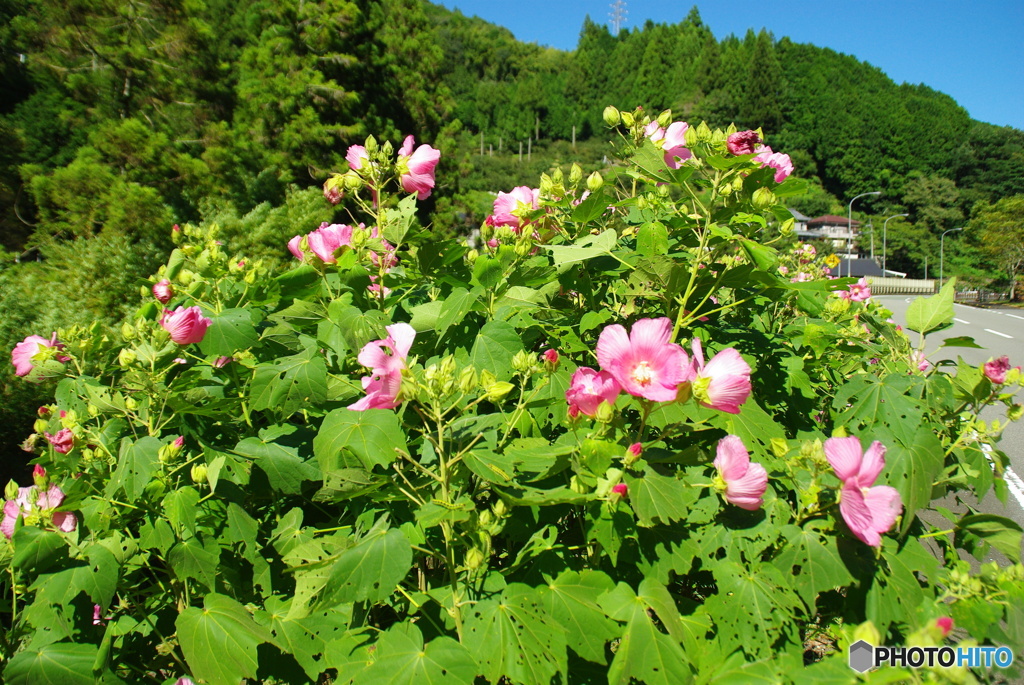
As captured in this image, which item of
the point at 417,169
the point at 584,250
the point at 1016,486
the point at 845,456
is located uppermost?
the point at 417,169

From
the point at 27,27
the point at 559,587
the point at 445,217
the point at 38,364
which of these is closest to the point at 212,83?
the point at 27,27

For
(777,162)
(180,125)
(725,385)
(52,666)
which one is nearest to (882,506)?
(725,385)

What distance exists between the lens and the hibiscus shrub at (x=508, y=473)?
3.65 feet

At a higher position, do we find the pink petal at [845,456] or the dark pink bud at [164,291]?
the dark pink bud at [164,291]

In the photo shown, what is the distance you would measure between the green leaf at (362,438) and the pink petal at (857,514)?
79 cm

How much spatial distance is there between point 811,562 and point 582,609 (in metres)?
0.42

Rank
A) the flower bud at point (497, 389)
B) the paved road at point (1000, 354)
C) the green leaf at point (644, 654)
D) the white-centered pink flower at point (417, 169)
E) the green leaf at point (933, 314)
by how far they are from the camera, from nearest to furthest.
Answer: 1. the green leaf at point (644, 654)
2. the flower bud at point (497, 389)
3. the green leaf at point (933, 314)
4. the white-centered pink flower at point (417, 169)
5. the paved road at point (1000, 354)

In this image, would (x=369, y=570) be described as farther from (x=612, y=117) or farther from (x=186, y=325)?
(x=612, y=117)

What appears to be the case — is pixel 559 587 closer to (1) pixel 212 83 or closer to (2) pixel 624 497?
(2) pixel 624 497

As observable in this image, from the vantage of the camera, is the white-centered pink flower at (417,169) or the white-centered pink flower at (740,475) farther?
the white-centered pink flower at (417,169)

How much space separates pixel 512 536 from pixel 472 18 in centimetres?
10289

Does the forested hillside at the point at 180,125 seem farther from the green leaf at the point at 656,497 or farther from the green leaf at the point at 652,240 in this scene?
the green leaf at the point at 656,497

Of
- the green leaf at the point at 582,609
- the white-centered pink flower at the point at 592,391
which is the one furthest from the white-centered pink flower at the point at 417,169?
the green leaf at the point at 582,609

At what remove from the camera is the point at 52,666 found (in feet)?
4.33
